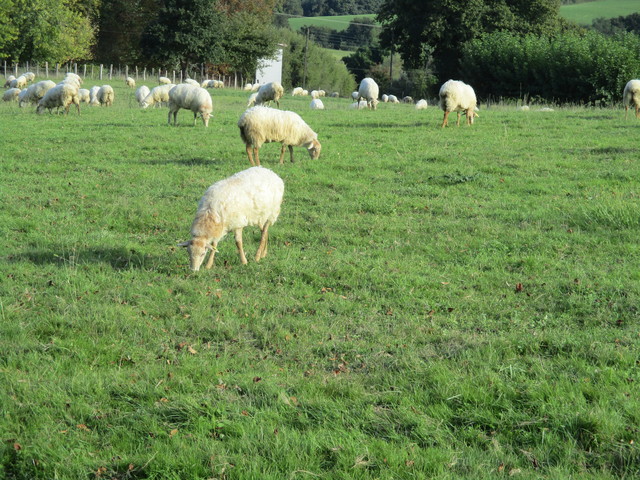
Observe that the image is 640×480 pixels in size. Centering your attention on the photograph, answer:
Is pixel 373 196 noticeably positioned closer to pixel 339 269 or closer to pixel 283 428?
pixel 339 269

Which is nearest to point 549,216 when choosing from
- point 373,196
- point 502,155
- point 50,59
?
point 373,196

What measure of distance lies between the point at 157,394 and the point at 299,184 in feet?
28.0

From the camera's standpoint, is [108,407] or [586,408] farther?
[108,407]

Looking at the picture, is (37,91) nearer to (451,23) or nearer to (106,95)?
(106,95)

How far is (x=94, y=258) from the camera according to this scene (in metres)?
8.55

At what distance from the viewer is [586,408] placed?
451cm

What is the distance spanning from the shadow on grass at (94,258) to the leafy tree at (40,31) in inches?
1966

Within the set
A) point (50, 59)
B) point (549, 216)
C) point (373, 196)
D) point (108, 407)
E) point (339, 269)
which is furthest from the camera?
point (50, 59)

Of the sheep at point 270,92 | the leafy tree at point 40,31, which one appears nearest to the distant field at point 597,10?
the leafy tree at point 40,31

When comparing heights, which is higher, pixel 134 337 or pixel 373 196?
pixel 373 196

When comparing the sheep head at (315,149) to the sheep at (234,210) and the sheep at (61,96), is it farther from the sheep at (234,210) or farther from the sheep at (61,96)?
the sheep at (61,96)

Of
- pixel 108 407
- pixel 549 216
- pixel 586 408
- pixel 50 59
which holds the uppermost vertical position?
pixel 50 59

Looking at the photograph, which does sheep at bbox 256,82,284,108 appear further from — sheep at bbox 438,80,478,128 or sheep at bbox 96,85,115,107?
sheep at bbox 438,80,478,128

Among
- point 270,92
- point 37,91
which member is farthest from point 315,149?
point 37,91
